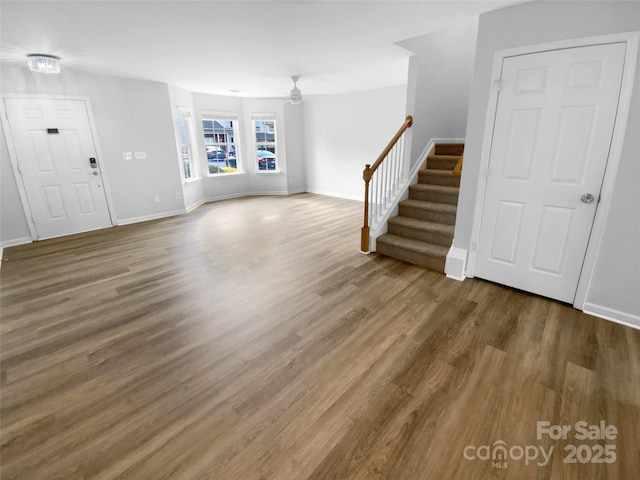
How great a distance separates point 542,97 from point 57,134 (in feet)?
21.5

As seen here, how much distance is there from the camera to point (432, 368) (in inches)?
79.2

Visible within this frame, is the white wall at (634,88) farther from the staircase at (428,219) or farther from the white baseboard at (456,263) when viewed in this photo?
the staircase at (428,219)

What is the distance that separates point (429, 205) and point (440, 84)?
1.92 metres

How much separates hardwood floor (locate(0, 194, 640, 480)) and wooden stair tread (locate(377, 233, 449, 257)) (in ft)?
0.93

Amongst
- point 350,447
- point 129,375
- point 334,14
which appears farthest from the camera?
point 334,14

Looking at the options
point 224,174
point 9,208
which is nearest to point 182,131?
point 224,174

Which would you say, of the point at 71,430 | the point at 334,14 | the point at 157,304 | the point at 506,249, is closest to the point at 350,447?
the point at 71,430

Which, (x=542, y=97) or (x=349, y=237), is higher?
(x=542, y=97)

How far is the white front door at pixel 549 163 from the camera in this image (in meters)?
2.31

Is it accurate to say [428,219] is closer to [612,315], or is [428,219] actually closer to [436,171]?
[436,171]

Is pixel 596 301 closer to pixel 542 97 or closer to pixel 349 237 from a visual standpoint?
pixel 542 97

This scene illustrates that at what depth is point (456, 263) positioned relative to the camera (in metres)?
3.24

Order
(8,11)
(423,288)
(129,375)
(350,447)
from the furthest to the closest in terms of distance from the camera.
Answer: (423,288)
(8,11)
(129,375)
(350,447)

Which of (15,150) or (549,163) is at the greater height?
(15,150)
